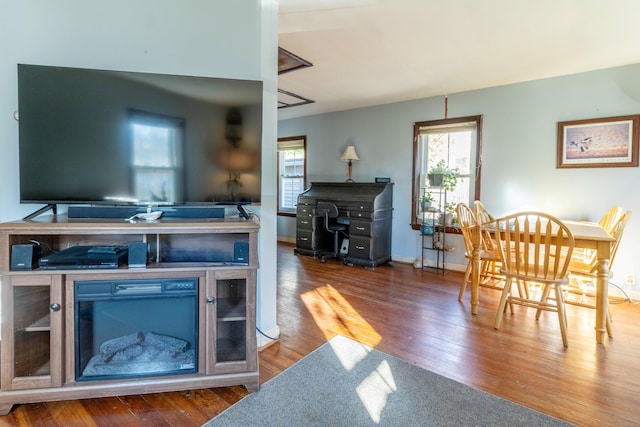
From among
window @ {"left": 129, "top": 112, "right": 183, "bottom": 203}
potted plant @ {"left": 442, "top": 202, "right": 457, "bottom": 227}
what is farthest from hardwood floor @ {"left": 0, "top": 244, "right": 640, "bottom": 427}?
window @ {"left": 129, "top": 112, "right": 183, "bottom": 203}

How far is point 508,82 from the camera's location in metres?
3.77

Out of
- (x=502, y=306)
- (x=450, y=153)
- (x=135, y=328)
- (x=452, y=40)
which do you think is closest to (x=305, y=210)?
(x=450, y=153)

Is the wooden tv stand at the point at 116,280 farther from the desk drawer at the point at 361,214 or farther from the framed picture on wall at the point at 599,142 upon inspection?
the framed picture on wall at the point at 599,142

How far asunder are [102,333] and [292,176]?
4702 millimetres

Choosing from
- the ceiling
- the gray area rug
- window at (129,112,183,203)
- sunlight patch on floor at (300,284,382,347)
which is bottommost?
the gray area rug

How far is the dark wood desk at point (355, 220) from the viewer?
14.3ft

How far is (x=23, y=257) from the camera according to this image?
4.78 ft

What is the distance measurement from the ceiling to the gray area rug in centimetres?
244

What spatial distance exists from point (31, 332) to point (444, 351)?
7.64 feet

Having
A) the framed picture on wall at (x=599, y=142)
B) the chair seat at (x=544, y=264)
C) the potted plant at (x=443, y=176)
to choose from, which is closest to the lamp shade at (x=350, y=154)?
the potted plant at (x=443, y=176)

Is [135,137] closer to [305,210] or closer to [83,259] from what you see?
[83,259]

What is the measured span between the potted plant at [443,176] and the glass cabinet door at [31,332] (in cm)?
385

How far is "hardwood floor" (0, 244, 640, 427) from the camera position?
4.99ft

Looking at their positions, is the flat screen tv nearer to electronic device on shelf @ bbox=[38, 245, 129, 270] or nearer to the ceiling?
electronic device on shelf @ bbox=[38, 245, 129, 270]
